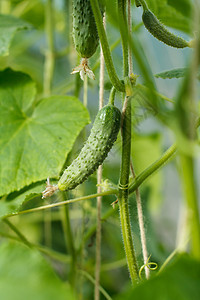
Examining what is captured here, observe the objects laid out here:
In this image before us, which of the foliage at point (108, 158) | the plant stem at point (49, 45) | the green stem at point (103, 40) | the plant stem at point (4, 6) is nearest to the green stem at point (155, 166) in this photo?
the foliage at point (108, 158)

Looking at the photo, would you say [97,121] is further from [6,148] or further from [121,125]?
[6,148]

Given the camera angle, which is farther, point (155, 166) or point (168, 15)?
point (168, 15)

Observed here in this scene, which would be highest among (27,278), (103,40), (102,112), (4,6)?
(4,6)

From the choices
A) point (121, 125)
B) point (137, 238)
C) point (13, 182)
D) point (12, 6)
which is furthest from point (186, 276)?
point (12, 6)

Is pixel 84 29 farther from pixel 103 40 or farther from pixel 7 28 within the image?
pixel 7 28

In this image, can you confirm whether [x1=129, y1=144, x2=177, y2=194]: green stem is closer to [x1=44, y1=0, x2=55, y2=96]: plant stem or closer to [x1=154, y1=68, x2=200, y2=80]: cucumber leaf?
[x1=154, y1=68, x2=200, y2=80]: cucumber leaf

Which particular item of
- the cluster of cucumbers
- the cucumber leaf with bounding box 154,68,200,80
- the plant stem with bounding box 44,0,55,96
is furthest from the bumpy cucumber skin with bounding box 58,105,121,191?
the plant stem with bounding box 44,0,55,96

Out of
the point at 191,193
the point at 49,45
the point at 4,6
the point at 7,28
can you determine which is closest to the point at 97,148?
the point at 191,193
